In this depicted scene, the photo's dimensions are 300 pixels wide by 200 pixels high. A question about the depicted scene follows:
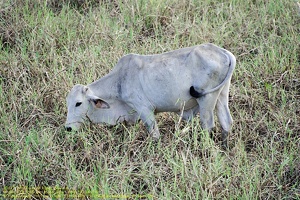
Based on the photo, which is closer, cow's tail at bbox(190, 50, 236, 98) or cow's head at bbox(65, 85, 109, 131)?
cow's tail at bbox(190, 50, 236, 98)

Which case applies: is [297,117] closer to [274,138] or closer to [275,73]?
[274,138]

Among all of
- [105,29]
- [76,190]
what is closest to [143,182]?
[76,190]

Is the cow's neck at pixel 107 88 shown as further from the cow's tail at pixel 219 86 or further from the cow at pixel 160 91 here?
the cow's tail at pixel 219 86

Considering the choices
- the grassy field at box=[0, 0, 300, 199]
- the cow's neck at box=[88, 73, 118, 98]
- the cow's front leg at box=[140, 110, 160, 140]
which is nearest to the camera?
the grassy field at box=[0, 0, 300, 199]

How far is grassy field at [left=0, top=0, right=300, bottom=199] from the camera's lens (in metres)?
3.42

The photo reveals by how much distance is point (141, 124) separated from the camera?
405cm

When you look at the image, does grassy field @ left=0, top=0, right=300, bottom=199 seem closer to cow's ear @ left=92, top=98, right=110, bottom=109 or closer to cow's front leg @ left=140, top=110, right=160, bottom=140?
cow's front leg @ left=140, top=110, right=160, bottom=140

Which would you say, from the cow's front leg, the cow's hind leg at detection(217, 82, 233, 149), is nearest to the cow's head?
the cow's front leg

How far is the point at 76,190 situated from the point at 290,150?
4.64 feet

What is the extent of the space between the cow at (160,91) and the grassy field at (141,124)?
0.10 metres

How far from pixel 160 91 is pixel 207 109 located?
34 cm

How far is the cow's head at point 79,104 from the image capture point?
152 inches

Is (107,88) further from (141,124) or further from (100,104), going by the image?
(141,124)

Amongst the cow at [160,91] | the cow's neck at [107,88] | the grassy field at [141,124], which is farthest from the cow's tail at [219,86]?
the cow's neck at [107,88]
